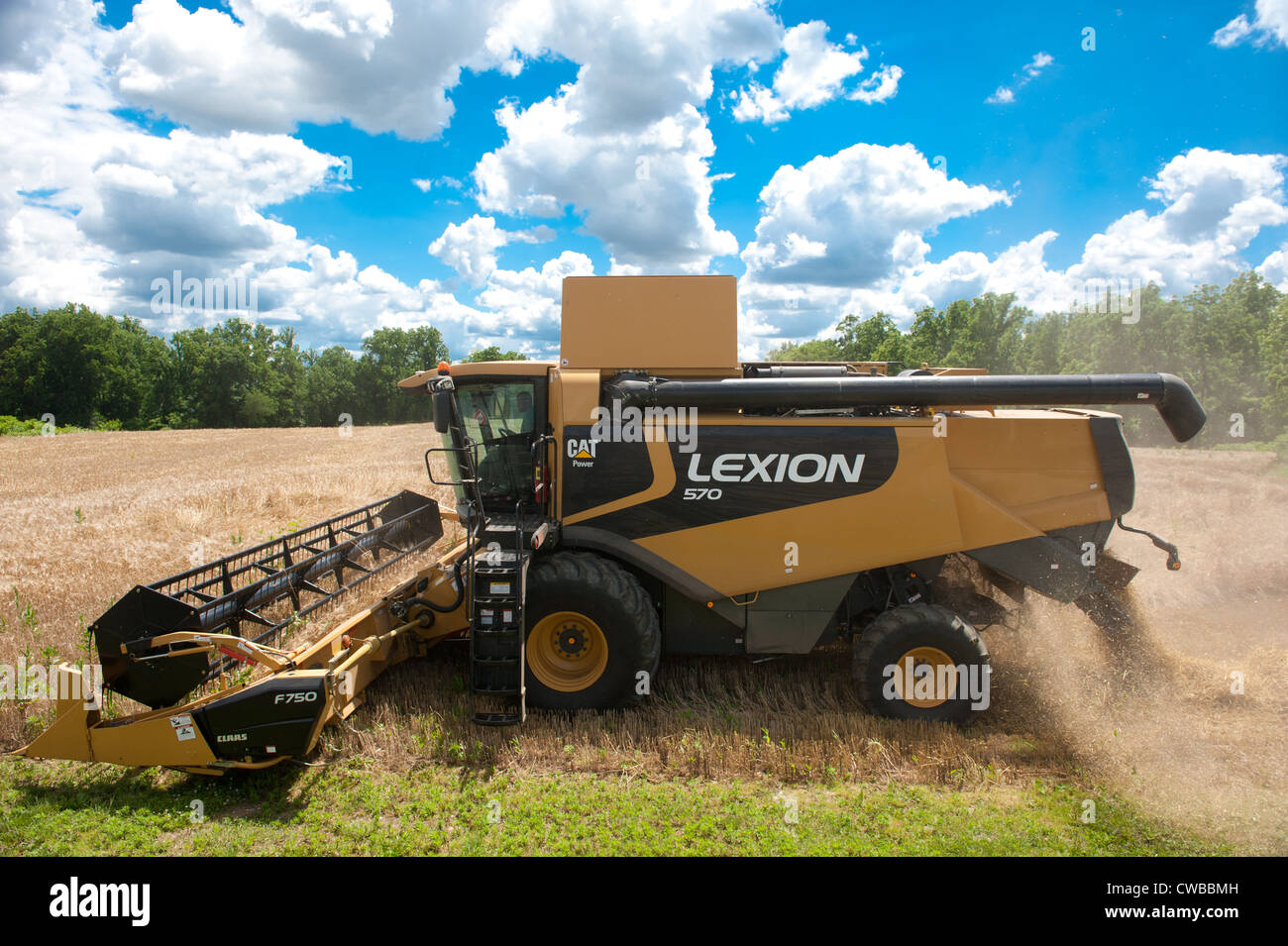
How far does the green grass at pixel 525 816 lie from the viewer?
12.9 ft

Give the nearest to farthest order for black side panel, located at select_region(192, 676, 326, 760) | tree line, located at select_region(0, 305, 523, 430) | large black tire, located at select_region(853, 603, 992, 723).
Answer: black side panel, located at select_region(192, 676, 326, 760), large black tire, located at select_region(853, 603, 992, 723), tree line, located at select_region(0, 305, 523, 430)

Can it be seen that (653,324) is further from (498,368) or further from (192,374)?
(192,374)

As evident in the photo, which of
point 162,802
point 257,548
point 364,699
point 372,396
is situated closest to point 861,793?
point 364,699

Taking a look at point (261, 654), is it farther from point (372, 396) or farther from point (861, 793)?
point (372, 396)

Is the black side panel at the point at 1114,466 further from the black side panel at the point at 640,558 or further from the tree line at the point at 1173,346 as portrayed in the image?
the tree line at the point at 1173,346

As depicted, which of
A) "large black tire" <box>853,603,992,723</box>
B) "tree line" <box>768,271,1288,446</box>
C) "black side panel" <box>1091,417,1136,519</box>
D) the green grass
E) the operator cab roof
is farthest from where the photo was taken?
"tree line" <box>768,271,1288,446</box>

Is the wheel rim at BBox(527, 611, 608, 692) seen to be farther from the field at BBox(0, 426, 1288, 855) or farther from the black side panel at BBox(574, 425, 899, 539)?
the black side panel at BBox(574, 425, 899, 539)

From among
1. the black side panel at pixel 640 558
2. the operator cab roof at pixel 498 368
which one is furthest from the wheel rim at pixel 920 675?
the operator cab roof at pixel 498 368

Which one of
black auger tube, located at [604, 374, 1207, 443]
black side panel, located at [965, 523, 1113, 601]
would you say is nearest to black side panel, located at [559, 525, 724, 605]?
black auger tube, located at [604, 374, 1207, 443]

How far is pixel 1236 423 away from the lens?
28.6 ft

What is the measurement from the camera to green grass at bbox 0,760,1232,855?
3.95 metres

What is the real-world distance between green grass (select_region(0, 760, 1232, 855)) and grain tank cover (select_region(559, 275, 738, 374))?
3.36m

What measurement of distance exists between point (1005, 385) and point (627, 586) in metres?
3.36

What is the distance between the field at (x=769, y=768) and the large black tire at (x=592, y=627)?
22 centimetres
